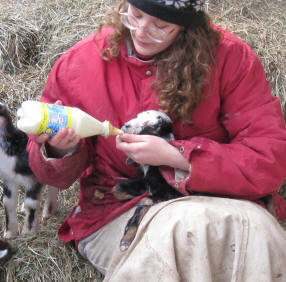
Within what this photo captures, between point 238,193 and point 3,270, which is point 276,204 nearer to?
point 238,193

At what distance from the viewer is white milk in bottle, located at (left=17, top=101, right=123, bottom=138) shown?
1.53 m

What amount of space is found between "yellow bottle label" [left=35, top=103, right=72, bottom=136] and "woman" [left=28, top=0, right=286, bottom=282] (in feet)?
0.09

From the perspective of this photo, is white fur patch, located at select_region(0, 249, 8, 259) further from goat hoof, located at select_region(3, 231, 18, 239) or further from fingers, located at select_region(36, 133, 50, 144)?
fingers, located at select_region(36, 133, 50, 144)

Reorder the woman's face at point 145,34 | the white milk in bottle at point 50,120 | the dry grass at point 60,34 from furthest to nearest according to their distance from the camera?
the dry grass at point 60,34 < the woman's face at point 145,34 < the white milk in bottle at point 50,120

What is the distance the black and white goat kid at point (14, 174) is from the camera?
216 cm

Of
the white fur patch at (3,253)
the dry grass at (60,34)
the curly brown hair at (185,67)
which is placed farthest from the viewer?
the dry grass at (60,34)

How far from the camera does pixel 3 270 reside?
215cm

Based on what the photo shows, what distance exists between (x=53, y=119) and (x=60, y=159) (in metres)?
0.36

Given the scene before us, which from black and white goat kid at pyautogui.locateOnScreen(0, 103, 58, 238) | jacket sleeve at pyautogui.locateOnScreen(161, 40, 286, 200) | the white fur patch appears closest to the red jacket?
jacket sleeve at pyautogui.locateOnScreen(161, 40, 286, 200)

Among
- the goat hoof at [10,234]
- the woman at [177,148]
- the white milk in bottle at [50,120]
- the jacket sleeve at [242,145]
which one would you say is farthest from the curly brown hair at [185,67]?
the goat hoof at [10,234]

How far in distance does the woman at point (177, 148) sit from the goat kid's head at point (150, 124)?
50mm

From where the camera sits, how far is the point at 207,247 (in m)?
1.56

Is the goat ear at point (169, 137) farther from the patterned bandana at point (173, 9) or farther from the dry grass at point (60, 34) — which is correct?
the dry grass at point (60, 34)

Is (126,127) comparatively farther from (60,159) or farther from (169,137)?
(60,159)
